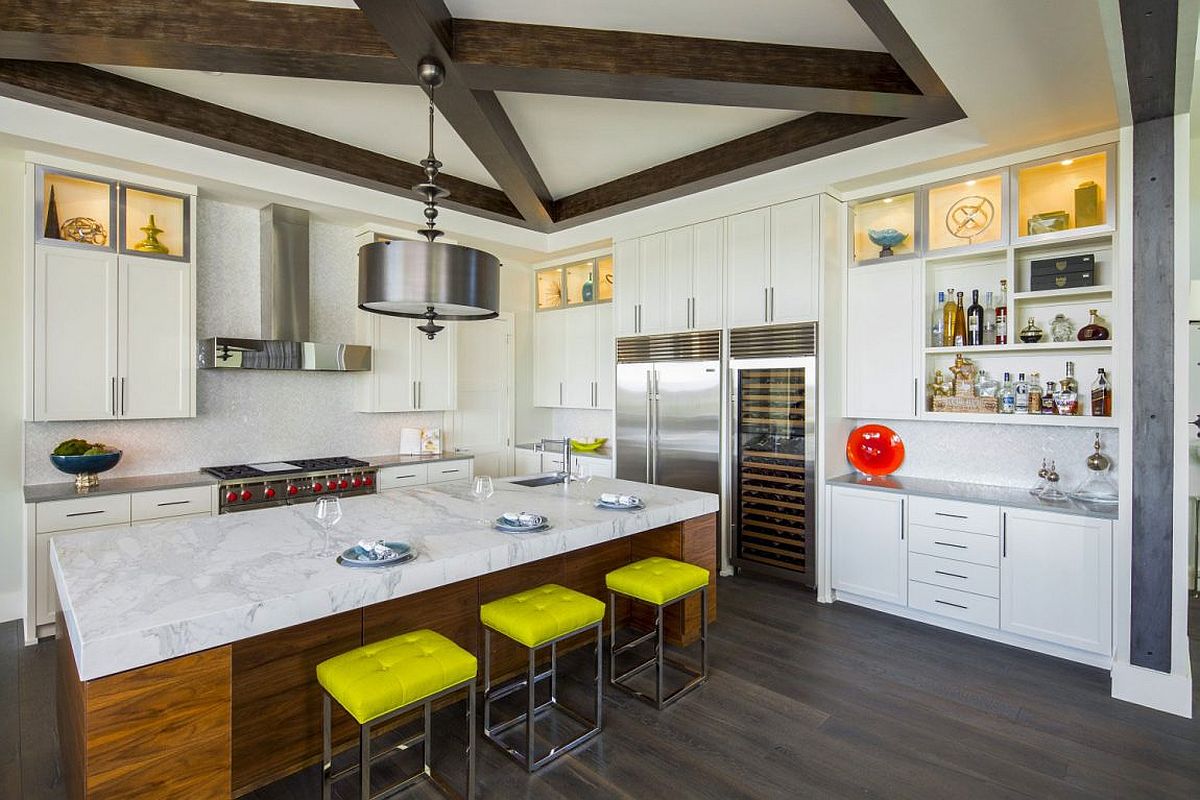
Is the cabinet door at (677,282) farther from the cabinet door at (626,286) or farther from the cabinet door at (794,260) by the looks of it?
the cabinet door at (794,260)

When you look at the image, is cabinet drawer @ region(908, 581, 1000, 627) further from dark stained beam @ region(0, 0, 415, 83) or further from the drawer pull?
dark stained beam @ region(0, 0, 415, 83)

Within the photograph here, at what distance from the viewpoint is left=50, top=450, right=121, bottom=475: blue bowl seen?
350 centimetres

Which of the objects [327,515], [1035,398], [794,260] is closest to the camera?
[327,515]

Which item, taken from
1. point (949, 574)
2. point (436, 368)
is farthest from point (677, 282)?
point (949, 574)

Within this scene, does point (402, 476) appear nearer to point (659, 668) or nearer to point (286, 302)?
point (286, 302)

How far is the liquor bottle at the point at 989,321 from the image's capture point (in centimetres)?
386

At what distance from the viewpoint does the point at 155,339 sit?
390 centimetres

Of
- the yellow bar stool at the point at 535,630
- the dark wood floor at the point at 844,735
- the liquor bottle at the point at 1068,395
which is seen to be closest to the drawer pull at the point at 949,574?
the dark wood floor at the point at 844,735

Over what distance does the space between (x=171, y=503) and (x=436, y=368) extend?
7.29 feet

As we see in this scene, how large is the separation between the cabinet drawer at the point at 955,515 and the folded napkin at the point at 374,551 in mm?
3128

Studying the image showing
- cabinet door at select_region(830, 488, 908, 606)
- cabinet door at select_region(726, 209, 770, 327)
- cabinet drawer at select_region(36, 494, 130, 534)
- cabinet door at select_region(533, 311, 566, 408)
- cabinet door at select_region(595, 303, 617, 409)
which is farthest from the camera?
cabinet door at select_region(533, 311, 566, 408)

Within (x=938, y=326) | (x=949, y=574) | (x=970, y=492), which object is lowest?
(x=949, y=574)

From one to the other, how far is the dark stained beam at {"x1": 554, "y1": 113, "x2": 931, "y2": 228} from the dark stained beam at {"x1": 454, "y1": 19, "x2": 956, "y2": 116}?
45 centimetres

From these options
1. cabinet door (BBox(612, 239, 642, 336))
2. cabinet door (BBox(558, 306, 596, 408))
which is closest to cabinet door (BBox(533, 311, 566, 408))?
cabinet door (BBox(558, 306, 596, 408))
